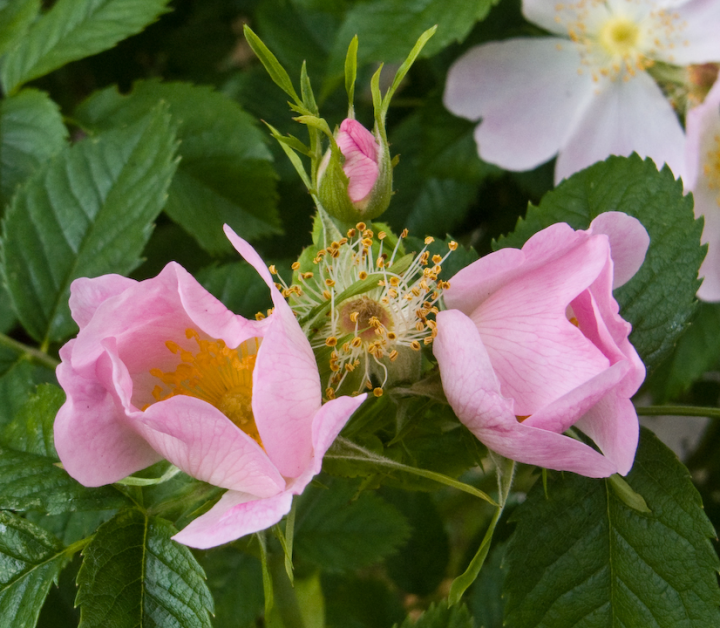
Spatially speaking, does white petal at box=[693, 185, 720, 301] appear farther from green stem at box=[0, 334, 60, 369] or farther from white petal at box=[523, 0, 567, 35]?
green stem at box=[0, 334, 60, 369]

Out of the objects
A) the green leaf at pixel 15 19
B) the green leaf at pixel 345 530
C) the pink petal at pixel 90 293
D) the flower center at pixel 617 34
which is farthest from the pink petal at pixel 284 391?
the flower center at pixel 617 34

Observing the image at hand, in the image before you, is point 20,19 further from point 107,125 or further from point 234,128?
point 234,128

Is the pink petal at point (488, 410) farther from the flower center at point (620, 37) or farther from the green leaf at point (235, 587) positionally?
the flower center at point (620, 37)

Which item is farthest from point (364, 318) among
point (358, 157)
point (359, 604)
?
point (359, 604)

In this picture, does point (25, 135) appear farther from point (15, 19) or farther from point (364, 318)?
point (364, 318)

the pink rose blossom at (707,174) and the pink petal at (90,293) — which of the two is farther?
the pink rose blossom at (707,174)

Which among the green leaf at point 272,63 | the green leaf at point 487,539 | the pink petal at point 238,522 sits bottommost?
the green leaf at point 487,539
